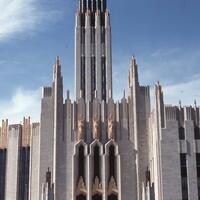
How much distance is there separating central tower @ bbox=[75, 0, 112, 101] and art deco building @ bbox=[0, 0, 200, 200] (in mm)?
6766

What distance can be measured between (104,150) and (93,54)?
17.4 meters

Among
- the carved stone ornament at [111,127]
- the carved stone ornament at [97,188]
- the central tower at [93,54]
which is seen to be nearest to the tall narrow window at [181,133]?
the carved stone ornament at [111,127]

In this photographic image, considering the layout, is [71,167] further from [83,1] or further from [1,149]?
[83,1]

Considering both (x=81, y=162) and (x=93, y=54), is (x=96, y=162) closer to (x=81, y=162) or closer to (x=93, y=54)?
(x=81, y=162)

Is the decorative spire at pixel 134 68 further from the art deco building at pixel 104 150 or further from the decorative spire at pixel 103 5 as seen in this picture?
the decorative spire at pixel 103 5

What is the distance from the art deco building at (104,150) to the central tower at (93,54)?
6766mm

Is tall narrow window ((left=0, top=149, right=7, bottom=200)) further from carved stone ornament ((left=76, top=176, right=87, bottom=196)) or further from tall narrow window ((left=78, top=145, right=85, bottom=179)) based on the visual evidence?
carved stone ornament ((left=76, top=176, right=87, bottom=196))

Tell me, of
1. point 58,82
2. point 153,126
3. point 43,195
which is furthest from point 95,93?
point 43,195

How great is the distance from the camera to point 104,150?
2276 inches

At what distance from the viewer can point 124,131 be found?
5909 centimetres

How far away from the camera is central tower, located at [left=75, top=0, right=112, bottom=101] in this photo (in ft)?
225

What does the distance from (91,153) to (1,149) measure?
11.6 m

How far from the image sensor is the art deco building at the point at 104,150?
54156mm

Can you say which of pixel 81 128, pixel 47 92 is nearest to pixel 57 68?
pixel 47 92
